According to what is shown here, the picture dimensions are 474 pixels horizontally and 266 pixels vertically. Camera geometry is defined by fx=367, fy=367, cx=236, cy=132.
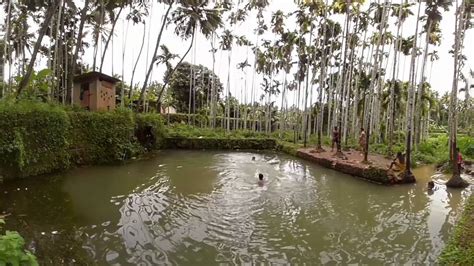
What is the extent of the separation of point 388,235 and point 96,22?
977 inches

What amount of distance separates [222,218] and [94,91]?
1426 centimetres

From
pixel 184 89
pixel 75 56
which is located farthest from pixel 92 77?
pixel 184 89

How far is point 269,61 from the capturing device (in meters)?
40.4

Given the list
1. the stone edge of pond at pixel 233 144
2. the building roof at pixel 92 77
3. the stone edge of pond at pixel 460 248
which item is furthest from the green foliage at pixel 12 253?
the building roof at pixel 92 77

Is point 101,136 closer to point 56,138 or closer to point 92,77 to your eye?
point 56,138

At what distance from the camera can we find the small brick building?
20.1 m

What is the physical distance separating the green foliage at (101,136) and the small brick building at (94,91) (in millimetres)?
2706

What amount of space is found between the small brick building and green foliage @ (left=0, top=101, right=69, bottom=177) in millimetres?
6418

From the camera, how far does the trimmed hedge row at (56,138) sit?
37.4 ft

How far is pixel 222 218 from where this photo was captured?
28.8 feet

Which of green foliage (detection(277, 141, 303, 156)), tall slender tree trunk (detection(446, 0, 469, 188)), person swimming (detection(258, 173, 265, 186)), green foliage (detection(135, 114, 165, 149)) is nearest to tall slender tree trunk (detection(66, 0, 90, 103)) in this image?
green foliage (detection(135, 114, 165, 149))

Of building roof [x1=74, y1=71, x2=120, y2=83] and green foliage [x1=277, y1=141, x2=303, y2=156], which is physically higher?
building roof [x1=74, y1=71, x2=120, y2=83]

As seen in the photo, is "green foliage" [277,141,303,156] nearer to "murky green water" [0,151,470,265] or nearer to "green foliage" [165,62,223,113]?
"murky green water" [0,151,470,265]

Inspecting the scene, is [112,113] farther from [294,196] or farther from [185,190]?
[294,196]
